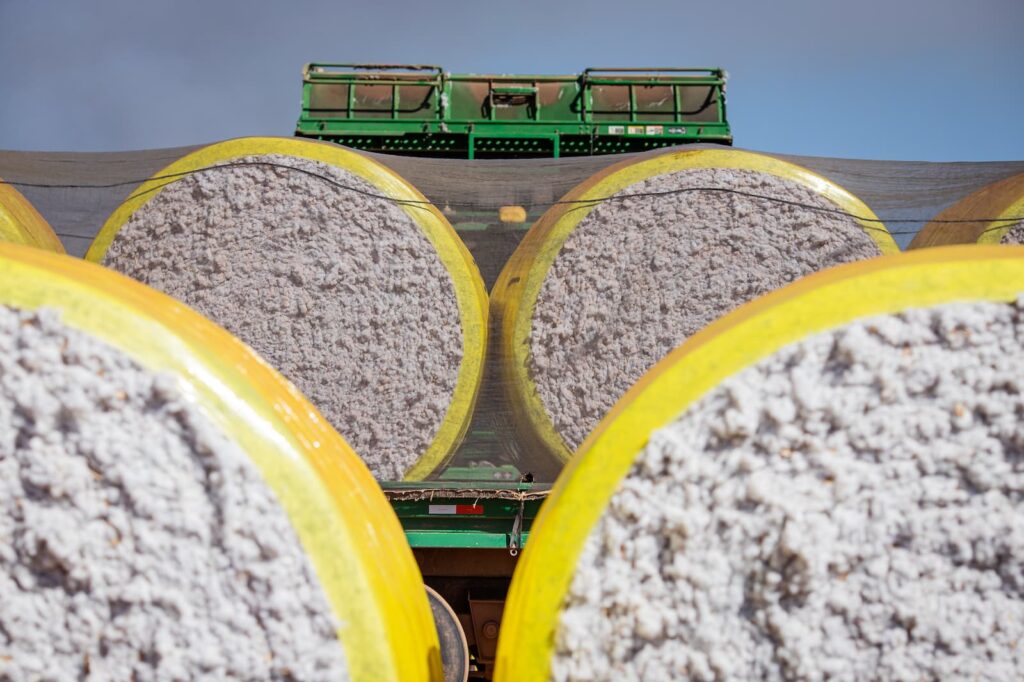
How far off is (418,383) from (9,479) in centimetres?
214

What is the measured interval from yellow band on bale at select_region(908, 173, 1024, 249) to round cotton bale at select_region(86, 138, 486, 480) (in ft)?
5.92

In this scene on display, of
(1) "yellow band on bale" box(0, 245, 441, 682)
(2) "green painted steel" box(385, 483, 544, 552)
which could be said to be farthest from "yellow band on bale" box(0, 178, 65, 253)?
(1) "yellow band on bale" box(0, 245, 441, 682)

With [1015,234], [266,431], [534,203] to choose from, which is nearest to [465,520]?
[534,203]

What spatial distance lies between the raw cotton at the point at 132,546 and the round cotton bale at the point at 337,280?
2062mm

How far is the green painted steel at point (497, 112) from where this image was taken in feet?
18.3

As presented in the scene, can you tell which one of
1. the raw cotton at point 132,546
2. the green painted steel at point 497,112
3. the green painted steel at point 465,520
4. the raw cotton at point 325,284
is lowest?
the raw cotton at point 132,546

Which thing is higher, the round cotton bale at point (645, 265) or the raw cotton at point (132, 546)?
the round cotton bale at point (645, 265)

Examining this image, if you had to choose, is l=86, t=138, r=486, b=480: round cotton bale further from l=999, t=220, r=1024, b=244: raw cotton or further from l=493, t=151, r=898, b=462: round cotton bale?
l=999, t=220, r=1024, b=244: raw cotton

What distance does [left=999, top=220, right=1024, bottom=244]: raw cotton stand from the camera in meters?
3.20

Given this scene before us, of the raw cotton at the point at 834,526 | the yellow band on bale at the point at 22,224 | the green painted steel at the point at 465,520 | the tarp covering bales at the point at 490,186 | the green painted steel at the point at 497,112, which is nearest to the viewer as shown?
the raw cotton at the point at 834,526

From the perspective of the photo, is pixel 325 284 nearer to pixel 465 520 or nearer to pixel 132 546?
pixel 465 520

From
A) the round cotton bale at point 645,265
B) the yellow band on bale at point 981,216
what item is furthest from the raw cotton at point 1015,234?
the round cotton bale at point 645,265

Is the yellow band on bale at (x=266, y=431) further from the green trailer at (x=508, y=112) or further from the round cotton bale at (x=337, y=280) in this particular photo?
the green trailer at (x=508, y=112)

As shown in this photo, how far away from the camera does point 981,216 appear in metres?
3.33
